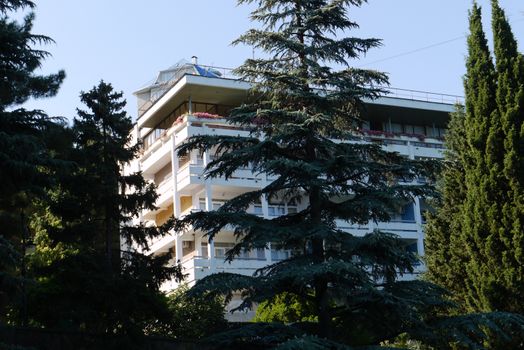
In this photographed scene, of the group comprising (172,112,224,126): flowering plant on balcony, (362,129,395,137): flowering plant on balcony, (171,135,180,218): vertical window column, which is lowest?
(171,135,180,218): vertical window column

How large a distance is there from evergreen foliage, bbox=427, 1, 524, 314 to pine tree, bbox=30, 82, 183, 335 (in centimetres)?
760

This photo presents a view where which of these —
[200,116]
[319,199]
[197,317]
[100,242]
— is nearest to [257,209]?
[200,116]

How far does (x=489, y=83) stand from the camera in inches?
856

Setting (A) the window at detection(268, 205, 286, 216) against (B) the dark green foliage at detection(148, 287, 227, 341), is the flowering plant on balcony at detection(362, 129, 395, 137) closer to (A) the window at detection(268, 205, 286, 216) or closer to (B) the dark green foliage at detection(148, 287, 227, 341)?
(A) the window at detection(268, 205, 286, 216)

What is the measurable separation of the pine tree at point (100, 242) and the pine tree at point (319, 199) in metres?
2.86

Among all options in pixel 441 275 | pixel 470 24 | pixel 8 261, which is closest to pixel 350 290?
pixel 8 261

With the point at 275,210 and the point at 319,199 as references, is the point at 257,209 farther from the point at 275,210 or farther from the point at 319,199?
the point at 319,199

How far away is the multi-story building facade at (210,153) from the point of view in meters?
39.1

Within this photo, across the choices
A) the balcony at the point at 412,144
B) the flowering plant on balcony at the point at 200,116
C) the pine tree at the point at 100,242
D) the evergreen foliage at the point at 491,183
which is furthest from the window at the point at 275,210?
the pine tree at the point at 100,242

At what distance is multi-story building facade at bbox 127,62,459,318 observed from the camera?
39062 mm

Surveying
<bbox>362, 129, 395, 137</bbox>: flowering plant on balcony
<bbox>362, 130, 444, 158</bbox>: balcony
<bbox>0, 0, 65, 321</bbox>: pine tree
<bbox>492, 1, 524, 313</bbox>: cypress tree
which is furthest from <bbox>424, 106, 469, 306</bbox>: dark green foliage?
<bbox>362, 130, 444, 158</bbox>: balcony

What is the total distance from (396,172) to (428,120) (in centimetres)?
3065

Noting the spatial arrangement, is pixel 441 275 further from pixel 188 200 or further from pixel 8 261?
pixel 188 200

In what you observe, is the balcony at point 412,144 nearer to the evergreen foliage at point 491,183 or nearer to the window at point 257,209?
the window at point 257,209
